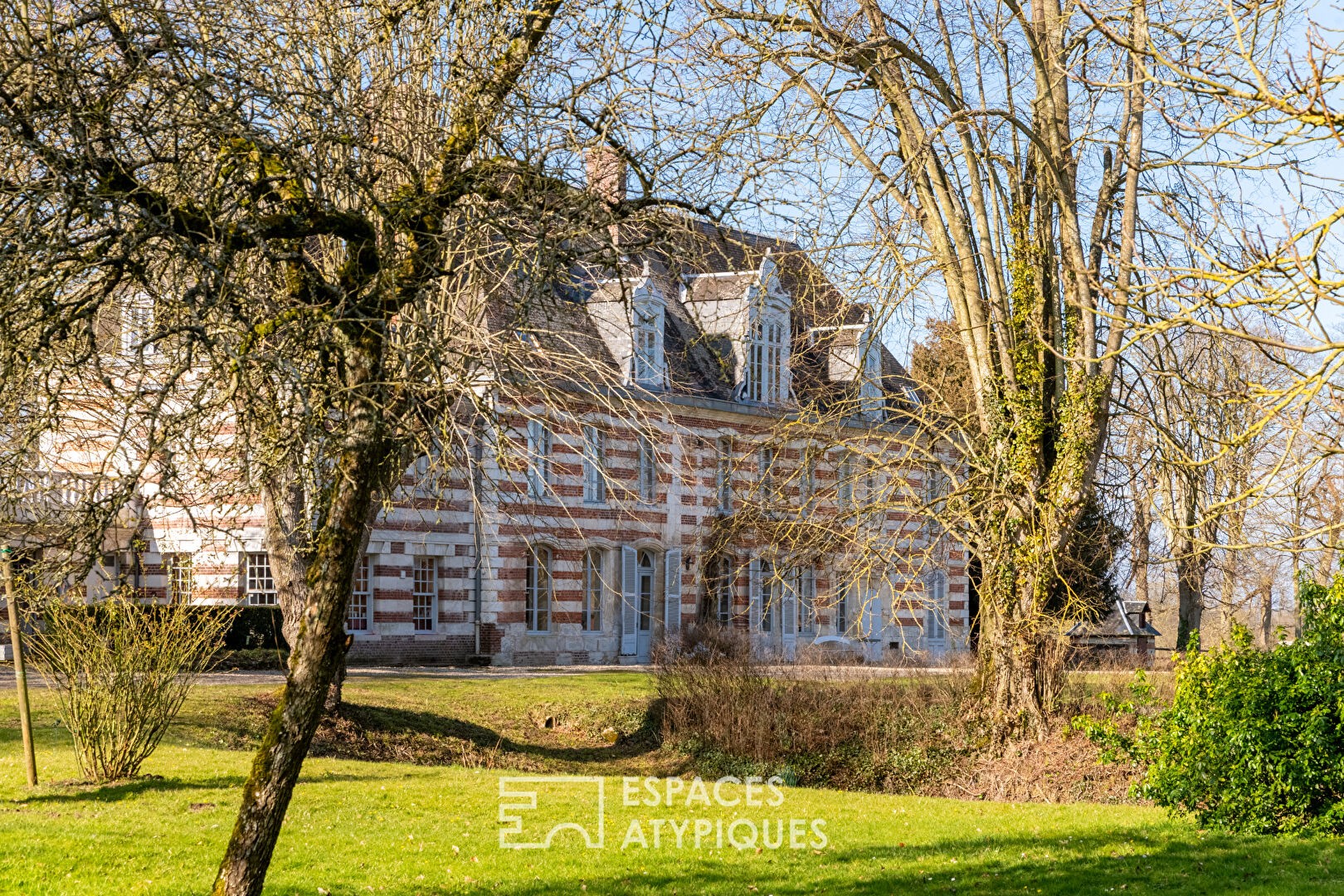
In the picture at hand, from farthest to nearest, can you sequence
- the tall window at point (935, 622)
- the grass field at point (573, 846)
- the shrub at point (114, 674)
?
the tall window at point (935, 622)
the shrub at point (114, 674)
the grass field at point (573, 846)

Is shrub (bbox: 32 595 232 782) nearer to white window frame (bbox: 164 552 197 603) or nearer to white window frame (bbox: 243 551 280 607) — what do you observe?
white window frame (bbox: 164 552 197 603)

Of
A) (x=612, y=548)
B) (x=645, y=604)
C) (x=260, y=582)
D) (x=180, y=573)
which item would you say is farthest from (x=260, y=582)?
(x=180, y=573)

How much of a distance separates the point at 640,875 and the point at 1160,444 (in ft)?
30.9

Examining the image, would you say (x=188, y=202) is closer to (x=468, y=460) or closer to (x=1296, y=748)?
(x=468, y=460)

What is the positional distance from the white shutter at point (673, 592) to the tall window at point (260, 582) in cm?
942

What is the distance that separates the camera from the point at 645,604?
104 ft

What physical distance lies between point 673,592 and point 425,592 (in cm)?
643

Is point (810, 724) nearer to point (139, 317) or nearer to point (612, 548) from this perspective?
point (139, 317)

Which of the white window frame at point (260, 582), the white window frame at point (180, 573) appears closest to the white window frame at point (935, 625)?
the white window frame at point (260, 582)

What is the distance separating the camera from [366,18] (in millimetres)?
8445

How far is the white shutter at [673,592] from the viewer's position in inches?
1234

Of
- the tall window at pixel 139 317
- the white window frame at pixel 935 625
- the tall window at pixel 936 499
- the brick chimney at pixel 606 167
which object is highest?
the brick chimney at pixel 606 167

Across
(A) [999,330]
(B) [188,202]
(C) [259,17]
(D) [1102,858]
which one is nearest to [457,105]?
(C) [259,17]

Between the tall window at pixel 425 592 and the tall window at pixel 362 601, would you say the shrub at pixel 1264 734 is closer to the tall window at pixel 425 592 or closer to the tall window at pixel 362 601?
the tall window at pixel 362 601
